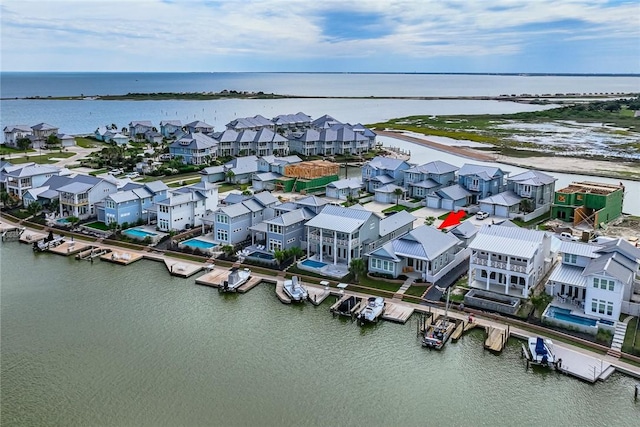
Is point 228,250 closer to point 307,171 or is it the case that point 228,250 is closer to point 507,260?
point 507,260

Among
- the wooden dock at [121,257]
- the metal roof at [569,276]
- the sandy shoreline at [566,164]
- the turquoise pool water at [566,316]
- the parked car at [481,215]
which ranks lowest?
the wooden dock at [121,257]

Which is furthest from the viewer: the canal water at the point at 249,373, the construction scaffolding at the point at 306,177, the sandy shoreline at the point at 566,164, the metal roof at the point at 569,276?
the sandy shoreline at the point at 566,164

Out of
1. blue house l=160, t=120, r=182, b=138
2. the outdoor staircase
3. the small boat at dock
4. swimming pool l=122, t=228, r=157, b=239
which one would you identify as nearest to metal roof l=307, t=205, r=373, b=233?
the small boat at dock

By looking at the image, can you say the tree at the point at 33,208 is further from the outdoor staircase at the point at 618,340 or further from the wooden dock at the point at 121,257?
the outdoor staircase at the point at 618,340

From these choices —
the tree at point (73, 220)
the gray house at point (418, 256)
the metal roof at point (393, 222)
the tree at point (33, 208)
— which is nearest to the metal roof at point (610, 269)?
the gray house at point (418, 256)

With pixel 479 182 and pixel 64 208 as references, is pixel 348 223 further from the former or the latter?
pixel 64 208

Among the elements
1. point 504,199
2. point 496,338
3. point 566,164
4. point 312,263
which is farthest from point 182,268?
point 566,164

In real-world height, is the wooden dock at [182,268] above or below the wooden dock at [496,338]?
above
